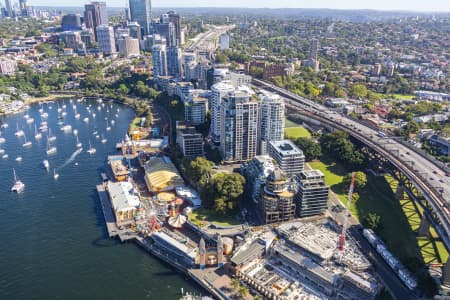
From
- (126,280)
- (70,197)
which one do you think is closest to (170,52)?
(70,197)

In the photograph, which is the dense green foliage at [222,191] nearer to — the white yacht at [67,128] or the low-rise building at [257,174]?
the low-rise building at [257,174]

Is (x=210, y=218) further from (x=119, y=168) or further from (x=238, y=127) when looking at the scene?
(x=119, y=168)

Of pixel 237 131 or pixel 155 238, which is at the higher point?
pixel 237 131

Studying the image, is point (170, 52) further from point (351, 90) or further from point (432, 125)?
point (432, 125)

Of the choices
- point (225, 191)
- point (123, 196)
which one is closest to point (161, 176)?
point (123, 196)

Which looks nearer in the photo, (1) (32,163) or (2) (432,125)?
(1) (32,163)

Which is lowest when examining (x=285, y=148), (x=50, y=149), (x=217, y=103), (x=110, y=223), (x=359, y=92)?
(x=110, y=223)

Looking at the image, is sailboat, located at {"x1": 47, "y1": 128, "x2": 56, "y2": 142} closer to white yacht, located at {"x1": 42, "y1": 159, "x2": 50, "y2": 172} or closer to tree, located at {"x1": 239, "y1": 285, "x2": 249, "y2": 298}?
white yacht, located at {"x1": 42, "y1": 159, "x2": 50, "y2": 172}
